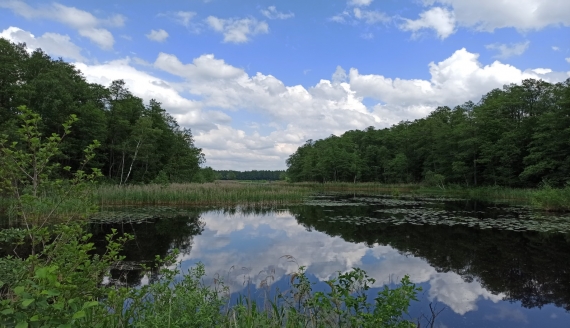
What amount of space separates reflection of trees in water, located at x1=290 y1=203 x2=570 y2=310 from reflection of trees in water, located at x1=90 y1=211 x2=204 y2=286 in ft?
18.5

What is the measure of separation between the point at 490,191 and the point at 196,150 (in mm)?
36065

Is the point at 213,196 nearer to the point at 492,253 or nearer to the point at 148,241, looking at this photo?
the point at 148,241

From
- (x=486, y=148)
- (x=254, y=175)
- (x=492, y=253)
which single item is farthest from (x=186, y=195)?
(x=254, y=175)

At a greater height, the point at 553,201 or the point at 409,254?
the point at 553,201

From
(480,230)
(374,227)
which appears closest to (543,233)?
(480,230)

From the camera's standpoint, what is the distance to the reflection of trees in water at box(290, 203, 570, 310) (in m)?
7.04

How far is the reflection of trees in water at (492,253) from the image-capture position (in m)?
7.04

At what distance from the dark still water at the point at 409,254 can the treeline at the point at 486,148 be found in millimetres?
21473

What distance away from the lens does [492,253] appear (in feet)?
32.7

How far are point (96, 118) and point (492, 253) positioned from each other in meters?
31.2

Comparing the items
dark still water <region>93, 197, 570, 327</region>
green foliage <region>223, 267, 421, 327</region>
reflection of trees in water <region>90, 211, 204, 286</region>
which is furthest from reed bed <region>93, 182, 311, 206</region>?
green foliage <region>223, 267, 421, 327</region>

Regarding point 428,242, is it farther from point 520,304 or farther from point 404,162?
point 404,162

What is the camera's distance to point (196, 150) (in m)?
47.1

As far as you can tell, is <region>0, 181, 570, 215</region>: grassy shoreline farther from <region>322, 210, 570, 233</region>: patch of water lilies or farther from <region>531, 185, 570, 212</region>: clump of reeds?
<region>322, 210, 570, 233</region>: patch of water lilies
